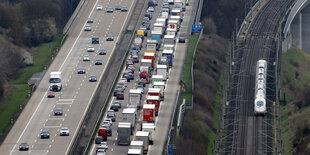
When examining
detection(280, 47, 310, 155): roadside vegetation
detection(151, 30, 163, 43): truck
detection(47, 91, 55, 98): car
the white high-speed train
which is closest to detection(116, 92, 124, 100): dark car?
detection(47, 91, 55, 98): car

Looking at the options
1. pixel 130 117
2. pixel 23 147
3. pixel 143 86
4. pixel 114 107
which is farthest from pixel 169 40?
pixel 23 147

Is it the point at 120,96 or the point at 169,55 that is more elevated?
the point at 169,55

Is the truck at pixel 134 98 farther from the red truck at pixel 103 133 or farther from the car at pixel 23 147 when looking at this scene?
the car at pixel 23 147

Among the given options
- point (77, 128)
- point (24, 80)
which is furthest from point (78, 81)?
point (77, 128)

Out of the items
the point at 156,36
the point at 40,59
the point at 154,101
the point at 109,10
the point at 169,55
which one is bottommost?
the point at 154,101

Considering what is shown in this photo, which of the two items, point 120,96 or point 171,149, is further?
point 120,96

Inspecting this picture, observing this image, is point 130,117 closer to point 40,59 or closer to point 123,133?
point 123,133

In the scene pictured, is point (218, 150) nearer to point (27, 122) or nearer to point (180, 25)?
point (27, 122)
